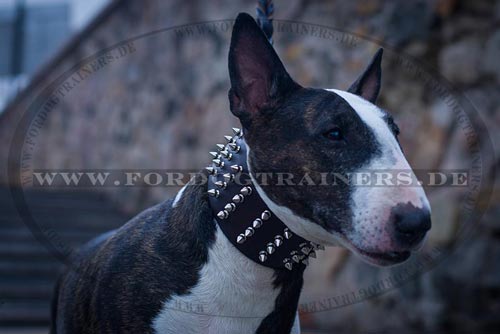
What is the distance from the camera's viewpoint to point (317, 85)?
4.64m

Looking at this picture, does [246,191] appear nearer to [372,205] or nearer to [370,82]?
[372,205]

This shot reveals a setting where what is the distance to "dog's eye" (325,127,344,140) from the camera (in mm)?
1497

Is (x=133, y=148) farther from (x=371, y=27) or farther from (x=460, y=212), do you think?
(x=460, y=212)

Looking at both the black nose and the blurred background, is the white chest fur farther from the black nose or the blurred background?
the blurred background

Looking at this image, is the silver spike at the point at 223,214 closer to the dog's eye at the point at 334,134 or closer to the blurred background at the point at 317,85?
the dog's eye at the point at 334,134

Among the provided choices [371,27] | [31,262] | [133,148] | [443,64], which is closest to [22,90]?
[133,148]

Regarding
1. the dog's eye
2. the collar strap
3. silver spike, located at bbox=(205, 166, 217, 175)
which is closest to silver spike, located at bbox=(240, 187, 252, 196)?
the collar strap

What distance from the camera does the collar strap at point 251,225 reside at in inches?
61.8

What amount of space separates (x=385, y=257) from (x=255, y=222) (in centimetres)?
33

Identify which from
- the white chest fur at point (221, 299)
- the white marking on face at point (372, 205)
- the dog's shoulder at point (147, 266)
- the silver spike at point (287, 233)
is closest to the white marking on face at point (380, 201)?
the white marking on face at point (372, 205)

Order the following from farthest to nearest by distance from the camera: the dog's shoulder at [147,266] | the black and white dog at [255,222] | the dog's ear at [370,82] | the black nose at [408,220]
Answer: the dog's ear at [370,82], the dog's shoulder at [147,266], the black and white dog at [255,222], the black nose at [408,220]

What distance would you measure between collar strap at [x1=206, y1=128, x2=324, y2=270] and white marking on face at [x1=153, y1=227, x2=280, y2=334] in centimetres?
3

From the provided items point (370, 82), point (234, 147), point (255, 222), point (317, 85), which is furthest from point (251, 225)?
point (317, 85)

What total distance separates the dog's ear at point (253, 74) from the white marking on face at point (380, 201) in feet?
0.90
